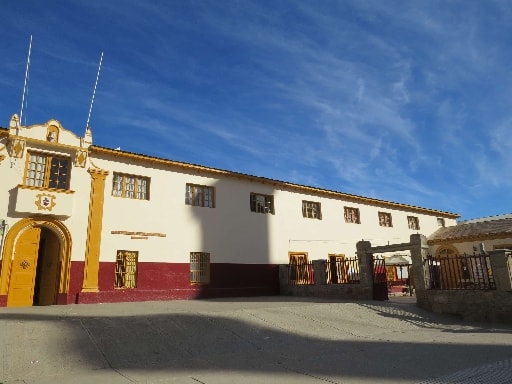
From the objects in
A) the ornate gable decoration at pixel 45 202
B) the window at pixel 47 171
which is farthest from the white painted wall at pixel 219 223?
the ornate gable decoration at pixel 45 202

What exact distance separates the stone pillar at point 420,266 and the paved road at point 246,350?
2.65 m

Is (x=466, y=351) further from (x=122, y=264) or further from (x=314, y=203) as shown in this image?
(x=314, y=203)

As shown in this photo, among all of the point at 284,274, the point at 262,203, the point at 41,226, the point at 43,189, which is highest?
the point at 262,203

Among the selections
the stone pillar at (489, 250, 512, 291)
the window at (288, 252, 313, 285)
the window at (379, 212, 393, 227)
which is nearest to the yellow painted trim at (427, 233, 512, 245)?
the window at (379, 212, 393, 227)

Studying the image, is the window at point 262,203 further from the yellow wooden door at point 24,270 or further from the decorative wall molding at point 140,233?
the yellow wooden door at point 24,270

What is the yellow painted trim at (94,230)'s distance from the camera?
14.7 meters

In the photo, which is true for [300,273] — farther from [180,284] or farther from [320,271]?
[180,284]

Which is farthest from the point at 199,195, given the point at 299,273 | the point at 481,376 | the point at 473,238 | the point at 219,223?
the point at 473,238

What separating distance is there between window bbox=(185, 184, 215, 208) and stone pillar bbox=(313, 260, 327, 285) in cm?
594

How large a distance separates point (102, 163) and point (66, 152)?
1.46 metres

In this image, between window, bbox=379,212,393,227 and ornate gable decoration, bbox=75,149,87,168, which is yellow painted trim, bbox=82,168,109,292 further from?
window, bbox=379,212,393,227

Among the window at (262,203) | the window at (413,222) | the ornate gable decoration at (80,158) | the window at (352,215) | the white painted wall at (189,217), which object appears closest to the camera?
the white painted wall at (189,217)

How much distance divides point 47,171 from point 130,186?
3.35 meters

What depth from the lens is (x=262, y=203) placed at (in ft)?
68.0
